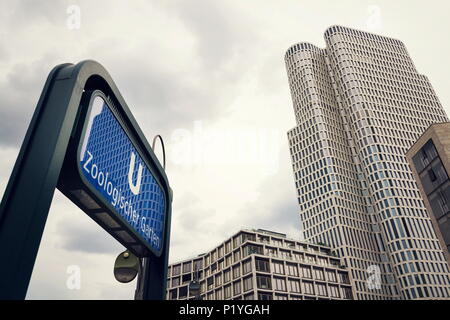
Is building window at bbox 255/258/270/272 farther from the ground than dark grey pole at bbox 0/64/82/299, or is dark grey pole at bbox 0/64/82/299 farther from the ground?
building window at bbox 255/258/270/272

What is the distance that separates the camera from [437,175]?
119 ft

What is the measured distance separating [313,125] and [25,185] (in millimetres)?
112718

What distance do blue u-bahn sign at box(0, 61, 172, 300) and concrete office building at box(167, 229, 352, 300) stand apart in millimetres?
59236

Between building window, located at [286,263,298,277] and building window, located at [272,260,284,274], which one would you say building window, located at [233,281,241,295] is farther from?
building window, located at [286,263,298,277]

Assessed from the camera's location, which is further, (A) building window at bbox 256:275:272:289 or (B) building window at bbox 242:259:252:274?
(B) building window at bbox 242:259:252:274

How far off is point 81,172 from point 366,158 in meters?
109

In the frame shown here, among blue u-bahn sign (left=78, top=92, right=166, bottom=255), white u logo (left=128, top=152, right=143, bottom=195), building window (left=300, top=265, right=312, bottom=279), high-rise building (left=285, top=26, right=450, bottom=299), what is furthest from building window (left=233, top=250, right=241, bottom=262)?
white u logo (left=128, top=152, right=143, bottom=195)

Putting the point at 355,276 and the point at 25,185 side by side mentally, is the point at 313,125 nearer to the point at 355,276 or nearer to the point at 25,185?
the point at 355,276

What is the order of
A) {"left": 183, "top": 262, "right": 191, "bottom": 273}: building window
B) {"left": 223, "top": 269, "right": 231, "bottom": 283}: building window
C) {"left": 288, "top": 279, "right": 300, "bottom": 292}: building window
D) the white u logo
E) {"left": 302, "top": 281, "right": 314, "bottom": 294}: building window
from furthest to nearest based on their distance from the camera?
{"left": 183, "top": 262, "right": 191, "bottom": 273}: building window → {"left": 223, "top": 269, "right": 231, "bottom": 283}: building window → {"left": 302, "top": 281, "right": 314, "bottom": 294}: building window → {"left": 288, "top": 279, "right": 300, "bottom": 292}: building window → the white u logo

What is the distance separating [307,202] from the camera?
10194 cm

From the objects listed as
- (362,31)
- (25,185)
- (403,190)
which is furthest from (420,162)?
(362,31)

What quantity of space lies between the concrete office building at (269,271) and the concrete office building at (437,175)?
114ft

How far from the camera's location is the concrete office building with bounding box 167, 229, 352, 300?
208 feet
